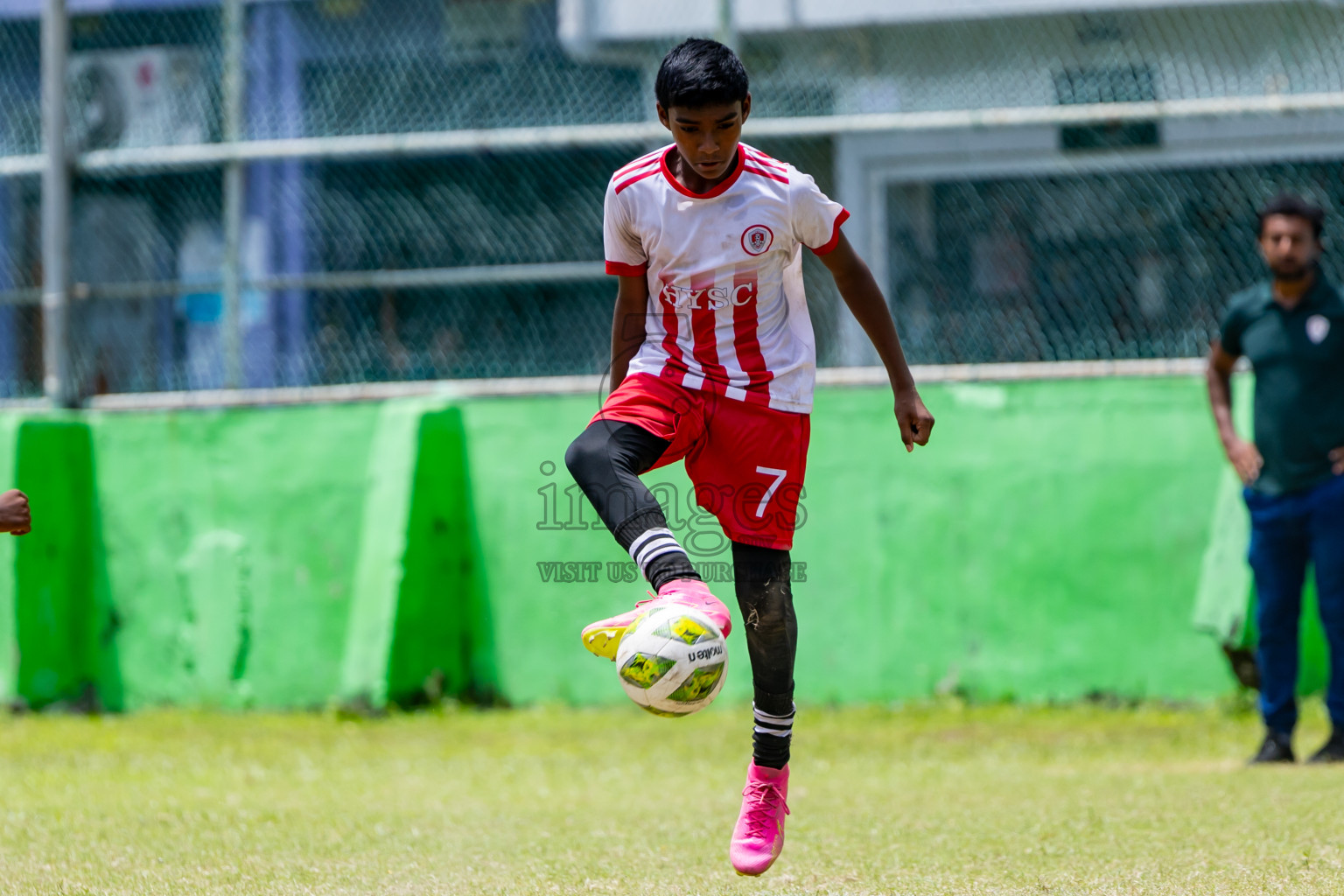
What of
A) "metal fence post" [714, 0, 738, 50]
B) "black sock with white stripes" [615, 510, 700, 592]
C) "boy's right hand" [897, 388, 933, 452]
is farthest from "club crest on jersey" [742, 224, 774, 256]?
"metal fence post" [714, 0, 738, 50]

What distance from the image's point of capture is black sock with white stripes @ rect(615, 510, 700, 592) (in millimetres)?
3918

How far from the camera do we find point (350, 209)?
9539 mm

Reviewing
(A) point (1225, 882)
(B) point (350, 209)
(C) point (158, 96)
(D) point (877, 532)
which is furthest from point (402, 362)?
(A) point (1225, 882)

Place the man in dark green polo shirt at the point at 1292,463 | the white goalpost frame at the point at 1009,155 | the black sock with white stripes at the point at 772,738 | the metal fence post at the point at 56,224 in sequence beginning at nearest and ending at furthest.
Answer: the black sock with white stripes at the point at 772,738
the man in dark green polo shirt at the point at 1292,463
the white goalpost frame at the point at 1009,155
the metal fence post at the point at 56,224

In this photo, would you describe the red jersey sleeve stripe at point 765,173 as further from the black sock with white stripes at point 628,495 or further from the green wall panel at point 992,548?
the green wall panel at point 992,548

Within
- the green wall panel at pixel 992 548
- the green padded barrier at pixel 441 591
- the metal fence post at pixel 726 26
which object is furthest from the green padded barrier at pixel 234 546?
the metal fence post at pixel 726 26

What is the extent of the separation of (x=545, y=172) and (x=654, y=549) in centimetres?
567

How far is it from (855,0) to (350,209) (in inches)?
122

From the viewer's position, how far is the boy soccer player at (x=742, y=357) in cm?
441

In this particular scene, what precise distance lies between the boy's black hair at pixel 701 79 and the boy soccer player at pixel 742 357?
0.24ft

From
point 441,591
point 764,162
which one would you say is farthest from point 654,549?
point 441,591

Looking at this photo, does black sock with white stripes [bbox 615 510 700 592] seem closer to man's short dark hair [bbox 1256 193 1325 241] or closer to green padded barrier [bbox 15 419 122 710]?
man's short dark hair [bbox 1256 193 1325 241]

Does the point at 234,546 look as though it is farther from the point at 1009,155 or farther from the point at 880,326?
the point at 880,326

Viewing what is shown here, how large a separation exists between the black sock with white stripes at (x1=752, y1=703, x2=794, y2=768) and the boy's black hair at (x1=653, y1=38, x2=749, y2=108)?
1.65 metres
